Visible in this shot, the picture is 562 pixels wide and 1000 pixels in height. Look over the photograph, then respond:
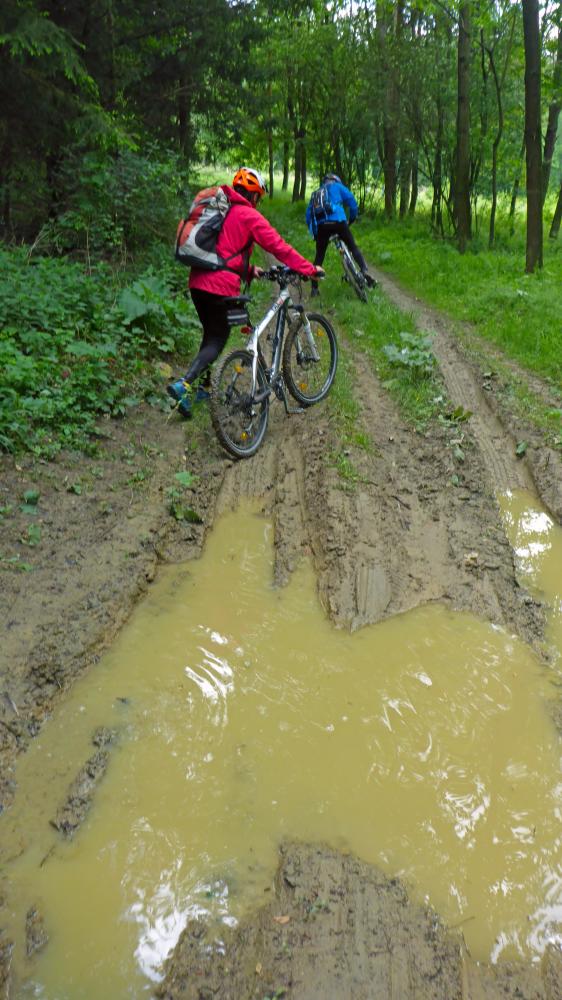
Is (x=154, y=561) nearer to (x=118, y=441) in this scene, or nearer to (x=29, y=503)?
(x=29, y=503)

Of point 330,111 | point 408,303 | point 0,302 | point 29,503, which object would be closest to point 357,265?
point 408,303

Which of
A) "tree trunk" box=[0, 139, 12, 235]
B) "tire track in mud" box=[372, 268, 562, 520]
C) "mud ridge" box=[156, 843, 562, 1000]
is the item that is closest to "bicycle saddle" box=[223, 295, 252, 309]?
"tire track in mud" box=[372, 268, 562, 520]

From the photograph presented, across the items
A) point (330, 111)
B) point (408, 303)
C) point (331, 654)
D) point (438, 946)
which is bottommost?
point (438, 946)

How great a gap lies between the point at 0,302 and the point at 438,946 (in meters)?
6.94

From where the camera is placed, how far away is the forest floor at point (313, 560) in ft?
7.14

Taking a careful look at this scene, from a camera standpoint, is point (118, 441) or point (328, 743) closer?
point (328, 743)

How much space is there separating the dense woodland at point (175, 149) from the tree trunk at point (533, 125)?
3 cm

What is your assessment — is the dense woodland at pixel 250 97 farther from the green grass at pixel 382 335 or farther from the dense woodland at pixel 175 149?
the green grass at pixel 382 335

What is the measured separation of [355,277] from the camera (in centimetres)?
1070

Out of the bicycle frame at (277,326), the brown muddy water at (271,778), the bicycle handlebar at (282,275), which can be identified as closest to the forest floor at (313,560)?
the brown muddy water at (271,778)

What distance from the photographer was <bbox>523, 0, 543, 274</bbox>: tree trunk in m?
11.2

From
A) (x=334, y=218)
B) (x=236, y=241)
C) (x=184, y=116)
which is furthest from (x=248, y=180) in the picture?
(x=184, y=116)

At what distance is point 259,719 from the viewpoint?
3.19 meters

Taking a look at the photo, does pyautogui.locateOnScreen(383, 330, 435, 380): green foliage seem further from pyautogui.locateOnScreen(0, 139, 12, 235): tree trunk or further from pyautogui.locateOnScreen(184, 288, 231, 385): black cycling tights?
pyautogui.locateOnScreen(0, 139, 12, 235): tree trunk
